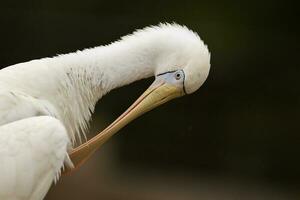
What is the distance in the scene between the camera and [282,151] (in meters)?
4.85

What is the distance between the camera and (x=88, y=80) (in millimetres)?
2875

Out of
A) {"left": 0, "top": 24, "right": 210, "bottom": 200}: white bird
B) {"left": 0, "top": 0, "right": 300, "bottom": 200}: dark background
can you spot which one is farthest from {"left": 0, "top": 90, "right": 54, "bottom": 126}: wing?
{"left": 0, "top": 0, "right": 300, "bottom": 200}: dark background

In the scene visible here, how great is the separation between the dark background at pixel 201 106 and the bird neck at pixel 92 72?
1446 mm

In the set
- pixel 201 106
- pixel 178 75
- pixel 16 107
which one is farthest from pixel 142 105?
pixel 201 106

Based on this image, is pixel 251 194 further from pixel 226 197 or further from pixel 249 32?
pixel 249 32

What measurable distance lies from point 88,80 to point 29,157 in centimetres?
46

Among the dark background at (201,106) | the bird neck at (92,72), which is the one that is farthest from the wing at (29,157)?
the dark background at (201,106)

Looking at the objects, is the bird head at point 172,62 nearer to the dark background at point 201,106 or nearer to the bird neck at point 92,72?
the bird neck at point 92,72

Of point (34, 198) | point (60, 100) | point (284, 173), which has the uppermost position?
point (284, 173)

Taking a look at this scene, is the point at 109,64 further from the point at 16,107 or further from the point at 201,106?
the point at 201,106

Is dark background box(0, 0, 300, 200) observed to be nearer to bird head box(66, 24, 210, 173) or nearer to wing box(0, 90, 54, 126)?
bird head box(66, 24, 210, 173)

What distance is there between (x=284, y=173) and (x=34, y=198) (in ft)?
8.69

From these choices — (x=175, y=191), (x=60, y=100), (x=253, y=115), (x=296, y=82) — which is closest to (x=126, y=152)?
(x=175, y=191)

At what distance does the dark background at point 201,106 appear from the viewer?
442 cm
